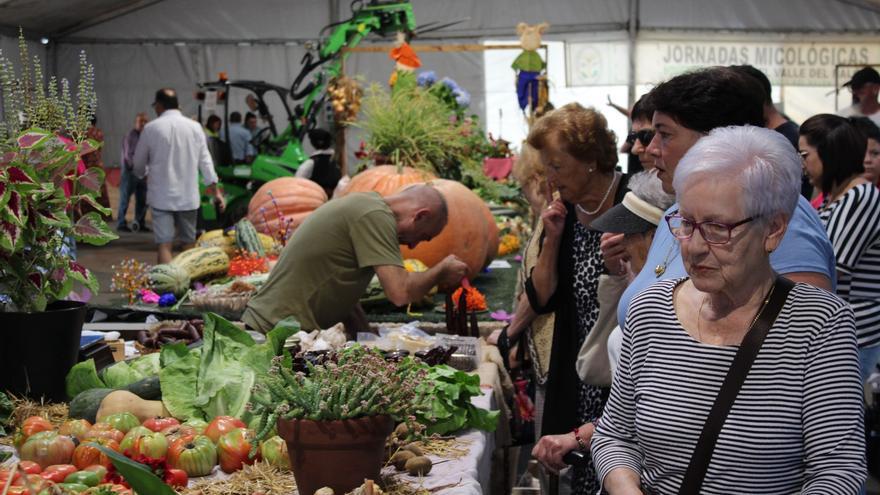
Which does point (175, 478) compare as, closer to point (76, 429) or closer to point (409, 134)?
point (76, 429)

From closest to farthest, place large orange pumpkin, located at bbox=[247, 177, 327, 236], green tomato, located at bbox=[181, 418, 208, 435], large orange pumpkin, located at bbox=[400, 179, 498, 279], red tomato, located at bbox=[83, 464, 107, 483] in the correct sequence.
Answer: red tomato, located at bbox=[83, 464, 107, 483] → green tomato, located at bbox=[181, 418, 208, 435] → large orange pumpkin, located at bbox=[400, 179, 498, 279] → large orange pumpkin, located at bbox=[247, 177, 327, 236]

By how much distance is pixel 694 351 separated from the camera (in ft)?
6.28

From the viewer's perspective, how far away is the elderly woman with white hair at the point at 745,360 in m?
1.83

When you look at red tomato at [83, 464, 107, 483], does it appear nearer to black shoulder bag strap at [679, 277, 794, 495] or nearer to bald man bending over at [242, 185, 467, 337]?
black shoulder bag strap at [679, 277, 794, 495]

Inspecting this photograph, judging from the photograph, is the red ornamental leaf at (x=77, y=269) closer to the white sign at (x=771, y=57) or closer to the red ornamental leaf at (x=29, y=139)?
the red ornamental leaf at (x=29, y=139)

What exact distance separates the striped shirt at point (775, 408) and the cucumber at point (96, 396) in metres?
1.65

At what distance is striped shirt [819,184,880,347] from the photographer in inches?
149

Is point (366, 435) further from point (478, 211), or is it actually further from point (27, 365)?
point (478, 211)

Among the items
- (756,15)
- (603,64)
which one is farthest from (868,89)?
(756,15)

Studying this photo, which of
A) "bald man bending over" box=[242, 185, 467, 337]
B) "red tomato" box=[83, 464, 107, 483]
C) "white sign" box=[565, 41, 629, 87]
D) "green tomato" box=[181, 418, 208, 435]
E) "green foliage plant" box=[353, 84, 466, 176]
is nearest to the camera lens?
"red tomato" box=[83, 464, 107, 483]

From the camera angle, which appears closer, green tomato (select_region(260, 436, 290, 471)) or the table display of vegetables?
the table display of vegetables

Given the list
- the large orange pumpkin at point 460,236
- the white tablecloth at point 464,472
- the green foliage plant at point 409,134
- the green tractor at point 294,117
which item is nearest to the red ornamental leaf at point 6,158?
the white tablecloth at point 464,472

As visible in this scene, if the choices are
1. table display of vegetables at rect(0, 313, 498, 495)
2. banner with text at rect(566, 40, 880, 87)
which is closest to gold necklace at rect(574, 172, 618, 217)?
table display of vegetables at rect(0, 313, 498, 495)

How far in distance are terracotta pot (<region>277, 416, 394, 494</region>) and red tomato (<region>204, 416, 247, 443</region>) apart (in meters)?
0.44
